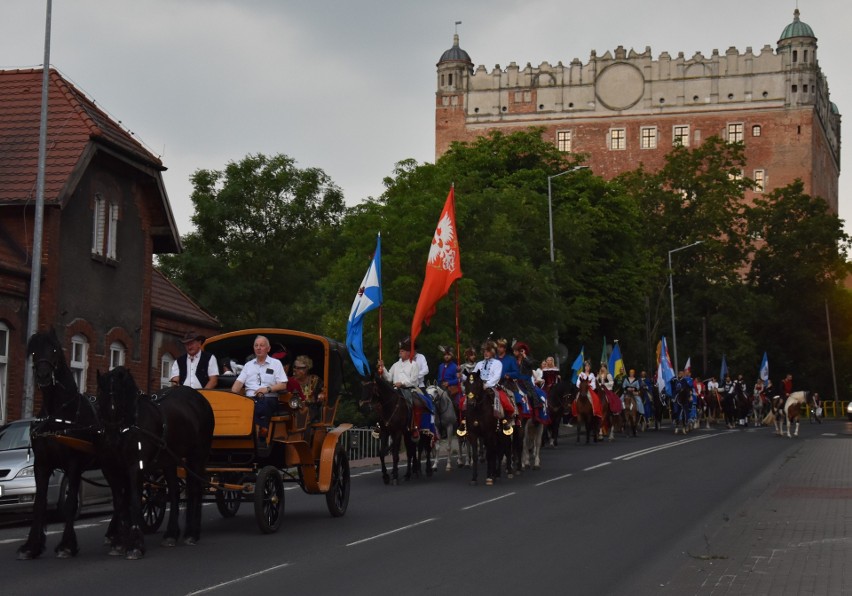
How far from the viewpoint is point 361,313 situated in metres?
23.3

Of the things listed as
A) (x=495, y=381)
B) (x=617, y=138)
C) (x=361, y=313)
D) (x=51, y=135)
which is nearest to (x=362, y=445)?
(x=51, y=135)

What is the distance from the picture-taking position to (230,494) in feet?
52.1

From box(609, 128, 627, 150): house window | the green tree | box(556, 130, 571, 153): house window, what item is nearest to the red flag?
the green tree

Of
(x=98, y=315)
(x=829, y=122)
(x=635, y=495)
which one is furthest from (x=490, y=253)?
(x=829, y=122)

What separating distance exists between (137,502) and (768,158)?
318ft

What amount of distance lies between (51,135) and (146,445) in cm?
1964

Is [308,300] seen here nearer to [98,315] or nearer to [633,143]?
[98,315]

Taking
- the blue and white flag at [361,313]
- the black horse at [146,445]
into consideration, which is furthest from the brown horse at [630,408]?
the black horse at [146,445]

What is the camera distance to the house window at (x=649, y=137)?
340 feet

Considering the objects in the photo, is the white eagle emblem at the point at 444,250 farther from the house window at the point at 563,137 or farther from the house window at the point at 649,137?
the house window at the point at 649,137

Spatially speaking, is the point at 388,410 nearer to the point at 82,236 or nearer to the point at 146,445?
the point at 146,445

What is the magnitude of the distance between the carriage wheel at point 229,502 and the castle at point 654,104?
85.8m

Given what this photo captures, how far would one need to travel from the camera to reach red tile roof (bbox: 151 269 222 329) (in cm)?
3644

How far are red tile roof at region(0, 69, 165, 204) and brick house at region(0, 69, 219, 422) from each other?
0.03m
